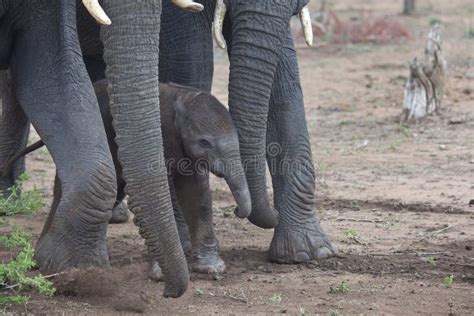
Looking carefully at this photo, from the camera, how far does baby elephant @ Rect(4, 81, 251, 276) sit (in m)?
5.90

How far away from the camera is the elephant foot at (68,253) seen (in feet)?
17.9

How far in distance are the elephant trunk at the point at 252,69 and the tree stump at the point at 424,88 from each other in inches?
207

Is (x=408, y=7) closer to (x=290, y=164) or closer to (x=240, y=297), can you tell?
(x=290, y=164)

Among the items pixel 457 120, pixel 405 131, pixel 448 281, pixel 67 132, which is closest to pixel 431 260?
pixel 448 281

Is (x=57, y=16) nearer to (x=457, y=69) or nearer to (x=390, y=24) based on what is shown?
(x=457, y=69)

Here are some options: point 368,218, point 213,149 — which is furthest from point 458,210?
point 213,149

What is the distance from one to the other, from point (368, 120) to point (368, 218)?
3.96 m

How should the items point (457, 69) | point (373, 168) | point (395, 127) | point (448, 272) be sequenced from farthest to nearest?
1. point (457, 69)
2. point (395, 127)
3. point (373, 168)
4. point (448, 272)

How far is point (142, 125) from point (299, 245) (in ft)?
6.51

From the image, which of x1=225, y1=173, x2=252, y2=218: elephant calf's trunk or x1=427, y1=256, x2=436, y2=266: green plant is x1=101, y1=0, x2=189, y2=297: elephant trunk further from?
x1=427, y1=256, x2=436, y2=266: green plant

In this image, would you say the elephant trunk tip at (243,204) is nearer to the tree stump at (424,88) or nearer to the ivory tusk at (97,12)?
the ivory tusk at (97,12)

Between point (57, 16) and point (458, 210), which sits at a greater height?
point (57, 16)

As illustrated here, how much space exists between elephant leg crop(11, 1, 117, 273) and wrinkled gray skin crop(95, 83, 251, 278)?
600 mm

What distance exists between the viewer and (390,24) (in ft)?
→ 58.0
